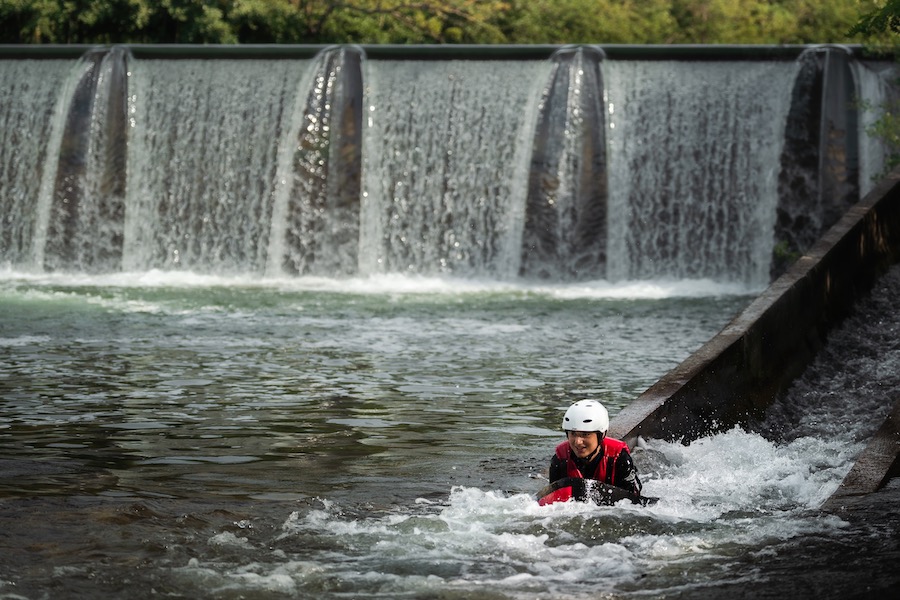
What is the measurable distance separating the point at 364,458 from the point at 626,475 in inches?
89.9

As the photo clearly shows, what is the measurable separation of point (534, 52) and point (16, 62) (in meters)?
7.41

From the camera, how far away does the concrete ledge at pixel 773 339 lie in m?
10.1

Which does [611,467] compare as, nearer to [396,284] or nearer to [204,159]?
[396,284]

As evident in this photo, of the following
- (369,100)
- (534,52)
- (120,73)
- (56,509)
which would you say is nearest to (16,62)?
(120,73)

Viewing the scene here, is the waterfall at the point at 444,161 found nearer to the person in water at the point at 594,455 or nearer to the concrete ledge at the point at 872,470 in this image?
the concrete ledge at the point at 872,470

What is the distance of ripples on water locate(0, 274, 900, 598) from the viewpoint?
7.48m

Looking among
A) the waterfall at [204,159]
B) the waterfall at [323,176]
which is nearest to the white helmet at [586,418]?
the waterfall at [323,176]

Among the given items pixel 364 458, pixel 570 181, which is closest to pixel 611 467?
pixel 364 458

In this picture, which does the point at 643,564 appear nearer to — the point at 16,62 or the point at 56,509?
the point at 56,509

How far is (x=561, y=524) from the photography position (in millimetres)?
8133

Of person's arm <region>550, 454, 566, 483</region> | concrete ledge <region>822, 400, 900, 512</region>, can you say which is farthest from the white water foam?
person's arm <region>550, 454, 566, 483</region>

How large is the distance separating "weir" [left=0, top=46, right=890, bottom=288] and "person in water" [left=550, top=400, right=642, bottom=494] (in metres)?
12.7

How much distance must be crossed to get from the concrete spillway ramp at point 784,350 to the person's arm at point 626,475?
2.45 feet

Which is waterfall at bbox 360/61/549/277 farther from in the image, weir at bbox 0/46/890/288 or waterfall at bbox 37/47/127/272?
waterfall at bbox 37/47/127/272
